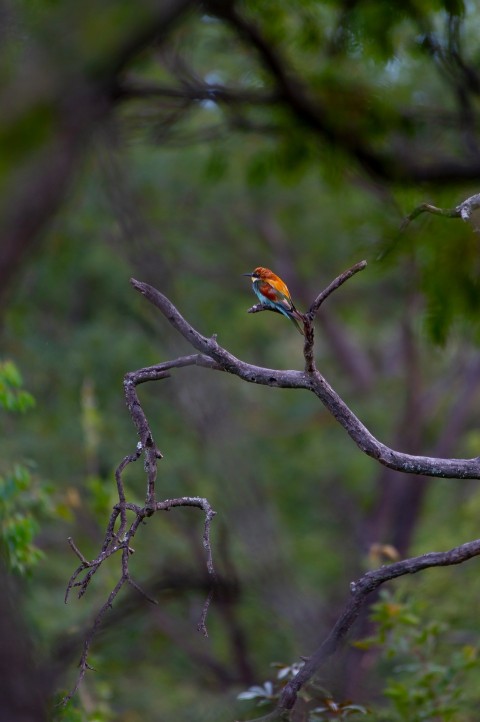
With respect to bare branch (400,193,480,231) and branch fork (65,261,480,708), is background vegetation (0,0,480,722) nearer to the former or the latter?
branch fork (65,261,480,708)

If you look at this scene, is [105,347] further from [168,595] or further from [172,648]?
[168,595]

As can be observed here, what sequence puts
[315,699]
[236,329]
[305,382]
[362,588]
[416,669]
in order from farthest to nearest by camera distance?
1. [236,329]
2. [416,669]
3. [315,699]
4. [362,588]
5. [305,382]

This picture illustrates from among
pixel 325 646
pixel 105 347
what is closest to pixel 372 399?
pixel 105 347

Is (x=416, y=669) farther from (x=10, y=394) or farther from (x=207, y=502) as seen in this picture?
(x=10, y=394)

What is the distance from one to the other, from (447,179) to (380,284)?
9.03 metres

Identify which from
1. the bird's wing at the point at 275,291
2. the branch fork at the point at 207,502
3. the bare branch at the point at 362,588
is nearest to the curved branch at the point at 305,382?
the branch fork at the point at 207,502

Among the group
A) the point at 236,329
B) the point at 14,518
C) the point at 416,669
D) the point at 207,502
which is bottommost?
the point at 416,669

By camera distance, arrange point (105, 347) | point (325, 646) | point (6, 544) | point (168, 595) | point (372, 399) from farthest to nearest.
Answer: point (372, 399) → point (105, 347) → point (168, 595) → point (6, 544) → point (325, 646)

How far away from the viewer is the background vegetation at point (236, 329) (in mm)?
2375

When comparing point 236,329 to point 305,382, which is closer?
point 305,382

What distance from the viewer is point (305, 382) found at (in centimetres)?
234

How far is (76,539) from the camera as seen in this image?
1057 centimetres

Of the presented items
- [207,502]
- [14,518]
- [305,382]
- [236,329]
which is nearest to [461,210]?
[305,382]

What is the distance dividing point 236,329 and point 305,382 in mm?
10819
